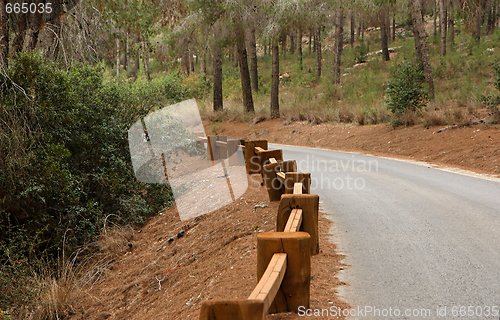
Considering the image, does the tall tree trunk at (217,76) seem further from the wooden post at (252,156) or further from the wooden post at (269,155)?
the wooden post at (269,155)

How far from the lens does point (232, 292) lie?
619cm

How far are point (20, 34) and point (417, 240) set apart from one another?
12.3m

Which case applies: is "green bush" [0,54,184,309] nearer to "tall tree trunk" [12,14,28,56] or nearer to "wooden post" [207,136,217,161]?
"tall tree trunk" [12,14,28,56]

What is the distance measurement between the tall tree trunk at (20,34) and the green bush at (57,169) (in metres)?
1.68

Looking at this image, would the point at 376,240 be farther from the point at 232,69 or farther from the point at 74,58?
the point at 232,69

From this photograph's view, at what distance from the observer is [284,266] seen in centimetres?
441

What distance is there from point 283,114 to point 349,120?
6753mm

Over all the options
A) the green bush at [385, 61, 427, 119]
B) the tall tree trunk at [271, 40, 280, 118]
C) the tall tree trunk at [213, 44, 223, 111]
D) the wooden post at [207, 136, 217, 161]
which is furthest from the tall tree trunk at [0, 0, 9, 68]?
the tall tree trunk at [271, 40, 280, 118]

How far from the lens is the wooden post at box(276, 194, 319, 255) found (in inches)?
250

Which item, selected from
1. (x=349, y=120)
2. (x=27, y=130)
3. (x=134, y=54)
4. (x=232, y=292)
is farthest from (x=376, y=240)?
(x=349, y=120)

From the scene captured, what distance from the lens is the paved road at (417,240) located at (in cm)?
546

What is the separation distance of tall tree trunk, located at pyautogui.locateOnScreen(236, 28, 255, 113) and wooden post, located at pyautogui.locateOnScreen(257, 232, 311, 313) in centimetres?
2994

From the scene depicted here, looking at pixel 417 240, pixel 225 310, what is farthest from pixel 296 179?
pixel 225 310

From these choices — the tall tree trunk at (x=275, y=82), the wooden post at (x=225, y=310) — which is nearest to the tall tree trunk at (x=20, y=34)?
the wooden post at (x=225, y=310)
